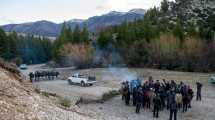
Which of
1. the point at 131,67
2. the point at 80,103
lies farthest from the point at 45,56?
the point at 80,103

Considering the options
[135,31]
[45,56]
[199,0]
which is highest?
[199,0]

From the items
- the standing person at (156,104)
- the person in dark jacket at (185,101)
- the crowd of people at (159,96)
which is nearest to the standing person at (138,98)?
the crowd of people at (159,96)

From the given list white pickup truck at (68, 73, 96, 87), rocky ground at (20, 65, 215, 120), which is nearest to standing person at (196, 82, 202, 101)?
rocky ground at (20, 65, 215, 120)

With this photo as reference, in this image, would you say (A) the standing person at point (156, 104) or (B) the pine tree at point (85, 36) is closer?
(A) the standing person at point (156, 104)

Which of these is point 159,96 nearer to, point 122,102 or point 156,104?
point 156,104

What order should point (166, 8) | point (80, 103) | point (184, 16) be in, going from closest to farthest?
point (80, 103), point (184, 16), point (166, 8)

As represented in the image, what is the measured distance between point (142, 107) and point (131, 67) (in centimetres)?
3969

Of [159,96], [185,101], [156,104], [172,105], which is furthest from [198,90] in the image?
[172,105]

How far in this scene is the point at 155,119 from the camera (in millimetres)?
28078

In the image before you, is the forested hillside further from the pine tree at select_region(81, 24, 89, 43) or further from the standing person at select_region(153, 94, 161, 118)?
the standing person at select_region(153, 94, 161, 118)

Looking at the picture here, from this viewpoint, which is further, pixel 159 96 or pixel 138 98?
pixel 138 98

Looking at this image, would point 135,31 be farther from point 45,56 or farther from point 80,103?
point 45,56

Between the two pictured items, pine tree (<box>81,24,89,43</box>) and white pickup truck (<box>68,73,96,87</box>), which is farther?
pine tree (<box>81,24,89,43</box>)

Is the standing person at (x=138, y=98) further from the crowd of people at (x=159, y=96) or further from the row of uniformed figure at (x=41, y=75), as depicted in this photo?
the row of uniformed figure at (x=41, y=75)
